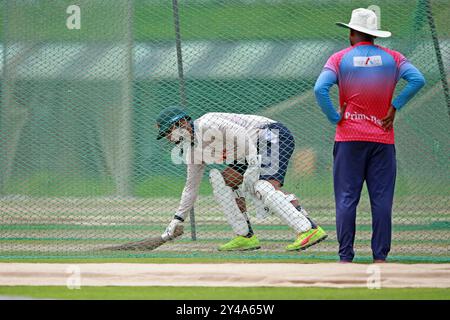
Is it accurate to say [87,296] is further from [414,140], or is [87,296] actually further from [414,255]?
[414,140]

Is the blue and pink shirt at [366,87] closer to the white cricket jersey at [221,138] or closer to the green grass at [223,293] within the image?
the white cricket jersey at [221,138]

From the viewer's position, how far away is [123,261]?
914cm

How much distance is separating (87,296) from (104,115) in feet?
12.7

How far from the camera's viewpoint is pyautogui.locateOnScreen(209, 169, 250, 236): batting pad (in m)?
9.88

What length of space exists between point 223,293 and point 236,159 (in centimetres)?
262

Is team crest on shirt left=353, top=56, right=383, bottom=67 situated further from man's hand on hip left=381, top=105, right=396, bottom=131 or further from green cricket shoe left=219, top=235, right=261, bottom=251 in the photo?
green cricket shoe left=219, top=235, right=261, bottom=251

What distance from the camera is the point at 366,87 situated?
8.58 meters

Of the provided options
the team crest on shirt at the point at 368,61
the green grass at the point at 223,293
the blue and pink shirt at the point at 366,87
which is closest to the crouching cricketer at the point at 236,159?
the blue and pink shirt at the point at 366,87

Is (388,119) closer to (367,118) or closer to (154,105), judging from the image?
(367,118)

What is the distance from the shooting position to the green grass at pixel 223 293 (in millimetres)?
7195

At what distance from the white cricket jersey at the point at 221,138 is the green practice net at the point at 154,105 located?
692mm

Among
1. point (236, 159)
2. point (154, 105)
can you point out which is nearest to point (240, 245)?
point (236, 159)

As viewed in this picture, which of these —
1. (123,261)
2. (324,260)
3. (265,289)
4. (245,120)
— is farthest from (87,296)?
(245,120)

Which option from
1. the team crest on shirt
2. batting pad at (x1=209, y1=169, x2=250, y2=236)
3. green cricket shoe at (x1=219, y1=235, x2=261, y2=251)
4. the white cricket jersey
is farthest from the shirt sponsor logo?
green cricket shoe at (x1=219, y1=235, x2=261, y2=251)
